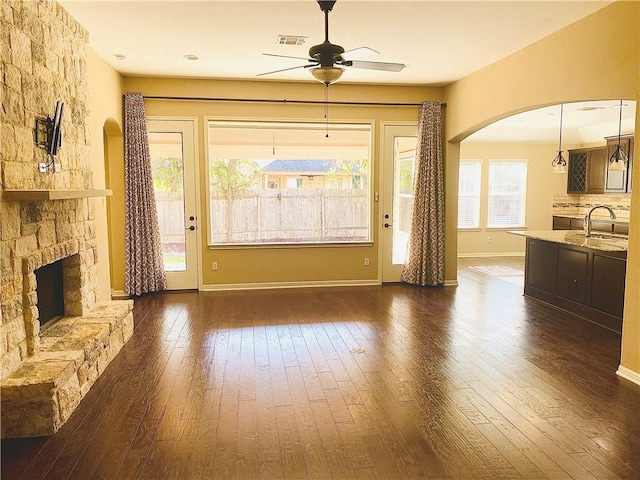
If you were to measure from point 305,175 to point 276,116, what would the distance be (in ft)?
3.01

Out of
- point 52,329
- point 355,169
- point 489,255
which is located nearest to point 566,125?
point 489,255

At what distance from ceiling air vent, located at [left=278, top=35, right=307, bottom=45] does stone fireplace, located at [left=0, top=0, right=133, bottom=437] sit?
1.80m

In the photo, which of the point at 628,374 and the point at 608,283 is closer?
the point at 628,374

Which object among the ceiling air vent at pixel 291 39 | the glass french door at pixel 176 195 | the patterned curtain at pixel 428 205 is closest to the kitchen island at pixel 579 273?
the patterned curtain at pixel 428 205

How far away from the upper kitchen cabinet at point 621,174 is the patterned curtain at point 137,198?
7.80 metres

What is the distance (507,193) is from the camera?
34.1 ft

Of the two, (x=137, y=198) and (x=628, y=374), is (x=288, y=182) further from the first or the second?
(x=628, y=374)

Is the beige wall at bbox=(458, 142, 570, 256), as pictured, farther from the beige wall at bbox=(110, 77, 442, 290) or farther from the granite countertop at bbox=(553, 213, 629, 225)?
the beige wall at bbox=(110, 77, 442, 290)

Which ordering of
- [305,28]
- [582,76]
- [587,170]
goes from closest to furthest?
[582,76] < [305,28] < [587,170]

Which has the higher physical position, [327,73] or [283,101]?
[283,101]

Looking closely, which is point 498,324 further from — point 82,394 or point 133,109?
point 133,109

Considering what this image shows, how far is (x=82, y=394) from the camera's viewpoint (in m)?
3.29

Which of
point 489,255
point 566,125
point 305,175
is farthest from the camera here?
point 489,255

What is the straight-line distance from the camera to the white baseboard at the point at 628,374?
3.55 meters
